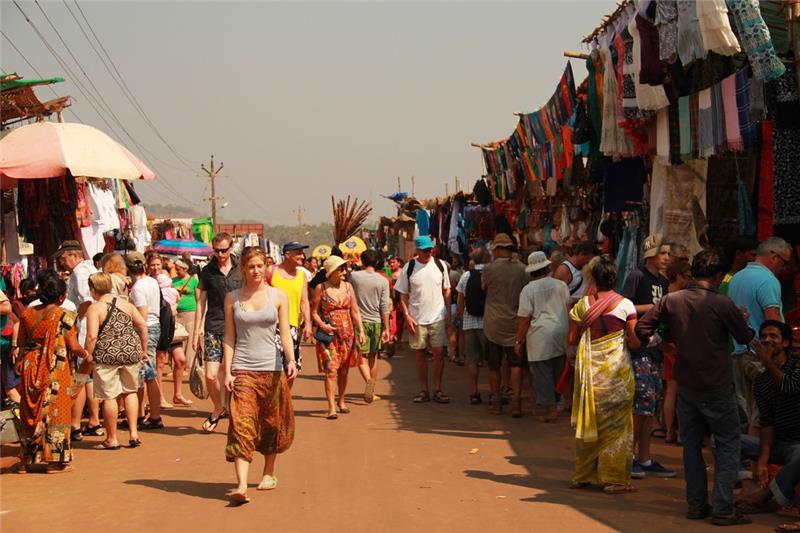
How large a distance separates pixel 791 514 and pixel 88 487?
548cm

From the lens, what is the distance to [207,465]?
9.20m

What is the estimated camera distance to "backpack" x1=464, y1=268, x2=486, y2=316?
504 inches

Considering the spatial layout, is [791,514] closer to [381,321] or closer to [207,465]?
[207,465]

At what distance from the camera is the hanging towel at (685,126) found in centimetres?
995

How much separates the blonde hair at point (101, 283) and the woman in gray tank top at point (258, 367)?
2.18 metres

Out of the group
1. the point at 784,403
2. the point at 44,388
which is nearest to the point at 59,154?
the point at 44,388

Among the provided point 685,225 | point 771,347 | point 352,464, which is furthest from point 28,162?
point 771,347

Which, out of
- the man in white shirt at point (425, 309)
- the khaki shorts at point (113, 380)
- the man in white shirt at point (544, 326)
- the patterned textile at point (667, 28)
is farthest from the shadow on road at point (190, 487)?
the patterned textile at point (667, 28)

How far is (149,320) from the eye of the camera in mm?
11922

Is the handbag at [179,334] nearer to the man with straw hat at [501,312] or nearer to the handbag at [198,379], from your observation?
the handbag at [198,379]

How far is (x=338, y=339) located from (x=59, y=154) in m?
3.94

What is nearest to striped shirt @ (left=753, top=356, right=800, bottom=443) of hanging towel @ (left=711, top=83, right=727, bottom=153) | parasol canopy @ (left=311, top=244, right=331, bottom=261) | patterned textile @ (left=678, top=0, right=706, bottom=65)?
hanging towel @ (left=711, top=83, right=727, bottom=153)

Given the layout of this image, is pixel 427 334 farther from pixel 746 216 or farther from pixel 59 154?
pixel 59 154

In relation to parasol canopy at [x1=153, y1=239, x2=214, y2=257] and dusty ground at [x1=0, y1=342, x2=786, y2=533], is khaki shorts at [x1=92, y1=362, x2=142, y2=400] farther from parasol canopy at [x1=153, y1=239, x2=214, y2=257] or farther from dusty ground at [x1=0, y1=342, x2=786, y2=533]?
parasol canopy at [x1=153, y1=239, x2=214, y2=257]
